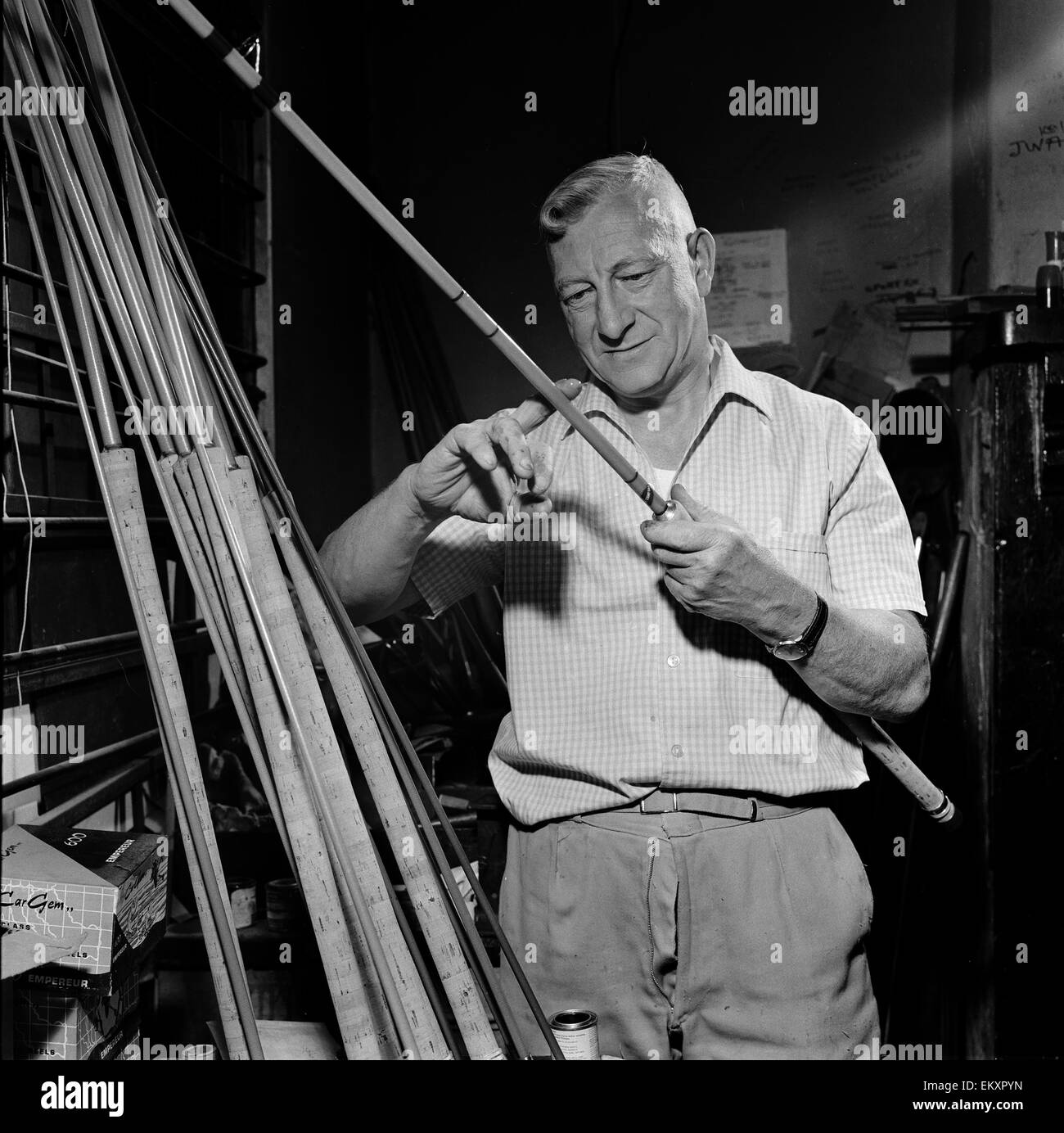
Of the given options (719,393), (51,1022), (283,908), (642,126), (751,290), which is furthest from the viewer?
(751,290)

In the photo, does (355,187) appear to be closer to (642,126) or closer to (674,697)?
(674,697)

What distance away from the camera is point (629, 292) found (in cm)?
128

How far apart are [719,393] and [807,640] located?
40 cm

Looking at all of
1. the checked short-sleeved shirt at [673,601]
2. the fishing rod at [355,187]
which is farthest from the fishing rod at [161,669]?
the checked short-sleeved shirt at [673,601]

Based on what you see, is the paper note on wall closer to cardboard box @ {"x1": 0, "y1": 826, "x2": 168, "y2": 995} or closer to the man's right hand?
the man's right hand

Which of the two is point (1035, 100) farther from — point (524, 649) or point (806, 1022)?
point (806, 1022)

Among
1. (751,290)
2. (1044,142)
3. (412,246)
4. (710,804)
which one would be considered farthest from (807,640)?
(751,290)

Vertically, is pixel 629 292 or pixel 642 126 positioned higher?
pixel 642 126

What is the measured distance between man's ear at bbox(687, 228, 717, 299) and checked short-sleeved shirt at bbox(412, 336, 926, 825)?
0.11 m

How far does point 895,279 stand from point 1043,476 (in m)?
0.69

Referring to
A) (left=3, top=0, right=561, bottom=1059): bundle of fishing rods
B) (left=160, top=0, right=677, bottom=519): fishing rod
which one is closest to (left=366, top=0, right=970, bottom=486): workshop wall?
(left=160, top=0, right=677, bottom=519): fishing rod

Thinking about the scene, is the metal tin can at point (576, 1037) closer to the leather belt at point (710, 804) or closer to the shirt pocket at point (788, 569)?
the leather belt at point (710, 804)

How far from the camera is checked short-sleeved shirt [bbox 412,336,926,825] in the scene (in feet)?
4.10
